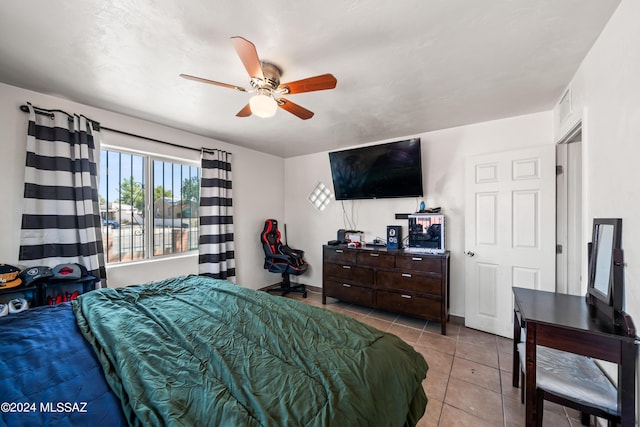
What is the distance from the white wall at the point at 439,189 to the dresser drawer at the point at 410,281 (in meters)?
0.53

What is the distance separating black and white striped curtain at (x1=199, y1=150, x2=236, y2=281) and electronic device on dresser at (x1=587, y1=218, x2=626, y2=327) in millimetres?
3741

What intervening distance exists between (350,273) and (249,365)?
2.56 m

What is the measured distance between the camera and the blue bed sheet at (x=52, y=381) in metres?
0.79

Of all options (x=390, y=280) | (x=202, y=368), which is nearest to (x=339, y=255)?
(x=390, y=280)

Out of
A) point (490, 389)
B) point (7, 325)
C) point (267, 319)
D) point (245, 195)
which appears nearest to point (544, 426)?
point (490, 389)

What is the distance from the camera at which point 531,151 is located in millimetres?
2578

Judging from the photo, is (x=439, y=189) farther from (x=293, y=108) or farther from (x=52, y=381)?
(x=52, y=381)

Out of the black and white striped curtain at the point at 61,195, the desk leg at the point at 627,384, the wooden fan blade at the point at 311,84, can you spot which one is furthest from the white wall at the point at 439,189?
the black and white striped curtain at the point at 61,195

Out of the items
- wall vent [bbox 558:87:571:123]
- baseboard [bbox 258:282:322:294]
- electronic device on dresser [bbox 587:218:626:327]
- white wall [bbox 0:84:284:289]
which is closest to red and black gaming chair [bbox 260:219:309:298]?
baseboard [bbox 258:282:322:294]

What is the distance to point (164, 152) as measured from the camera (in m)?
3.24

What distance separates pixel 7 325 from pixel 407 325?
11.1ft

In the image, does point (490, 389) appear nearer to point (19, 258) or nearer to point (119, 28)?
point (119, 28)

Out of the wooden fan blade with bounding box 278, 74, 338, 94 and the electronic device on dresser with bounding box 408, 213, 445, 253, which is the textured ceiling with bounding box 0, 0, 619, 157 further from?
the electronic device on dresser with bounding box 408, 213, 445, 253

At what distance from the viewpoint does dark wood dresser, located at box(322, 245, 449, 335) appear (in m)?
2.86
